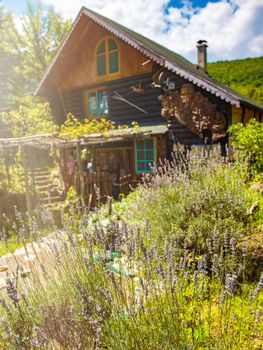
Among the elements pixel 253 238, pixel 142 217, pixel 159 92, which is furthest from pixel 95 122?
pixel 253 238

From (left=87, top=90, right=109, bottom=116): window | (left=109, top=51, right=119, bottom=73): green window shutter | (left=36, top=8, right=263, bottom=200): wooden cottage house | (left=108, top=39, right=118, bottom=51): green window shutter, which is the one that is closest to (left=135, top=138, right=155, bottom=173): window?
(left=36, top=8, right=263, bottom=200): wooden cottage house

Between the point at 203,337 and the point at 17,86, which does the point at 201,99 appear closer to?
the point at 203,337

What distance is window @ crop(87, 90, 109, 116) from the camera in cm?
1341

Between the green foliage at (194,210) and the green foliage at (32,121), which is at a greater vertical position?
the green foliage at (32,121)

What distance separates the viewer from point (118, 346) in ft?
6.70

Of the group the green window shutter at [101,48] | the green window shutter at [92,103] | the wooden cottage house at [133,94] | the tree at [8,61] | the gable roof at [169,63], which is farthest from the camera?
the tree at [8,61]

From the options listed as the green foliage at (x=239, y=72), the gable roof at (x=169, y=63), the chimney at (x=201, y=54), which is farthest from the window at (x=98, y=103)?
the green foliage at (x=239, y=72)

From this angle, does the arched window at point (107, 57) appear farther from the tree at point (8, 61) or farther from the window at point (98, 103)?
the tree at point (8, 61)

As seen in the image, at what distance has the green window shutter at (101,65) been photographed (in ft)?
42.4

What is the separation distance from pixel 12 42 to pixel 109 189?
71.2ft

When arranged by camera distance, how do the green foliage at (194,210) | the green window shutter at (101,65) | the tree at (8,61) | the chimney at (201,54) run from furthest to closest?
1. the tree at (8,61)
2. the chimney at (201,54)
3. the green window shutter at (101,65)
4. the green foliage at (194,210)

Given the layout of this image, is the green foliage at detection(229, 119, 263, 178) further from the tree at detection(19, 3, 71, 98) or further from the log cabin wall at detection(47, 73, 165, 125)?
the tree at detection(19, 3, 71, 98)

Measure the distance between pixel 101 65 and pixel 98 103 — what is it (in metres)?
1.75

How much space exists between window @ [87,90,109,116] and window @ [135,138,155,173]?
8.91 feet
